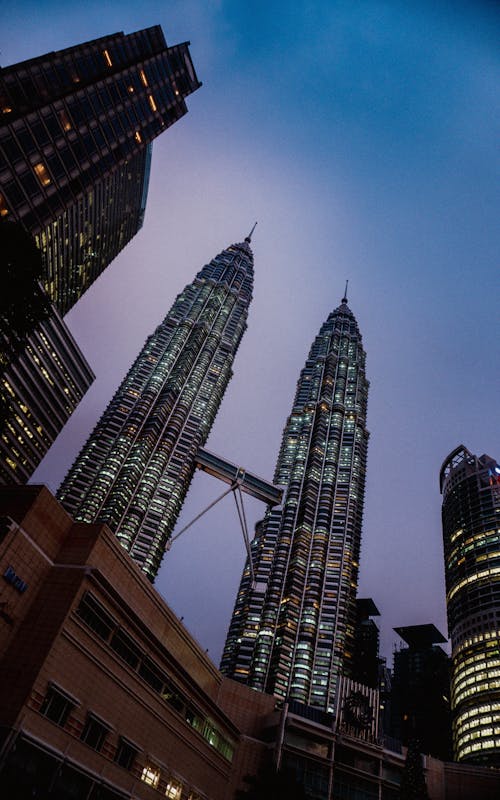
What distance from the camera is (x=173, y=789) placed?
141 ft

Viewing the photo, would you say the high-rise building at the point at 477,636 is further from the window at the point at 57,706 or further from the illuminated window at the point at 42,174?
the illuminated window at the point at 42,174

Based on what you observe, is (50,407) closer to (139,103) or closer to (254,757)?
(139,103)

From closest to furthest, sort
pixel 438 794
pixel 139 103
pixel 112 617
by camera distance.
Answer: pixel 112 617 → pixel 438 794 → pixel 139 103

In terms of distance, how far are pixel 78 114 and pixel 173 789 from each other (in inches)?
3411

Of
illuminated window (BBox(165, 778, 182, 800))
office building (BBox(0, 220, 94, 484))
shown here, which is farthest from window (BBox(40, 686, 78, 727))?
office building (BBox(0, 220, 94, 484))

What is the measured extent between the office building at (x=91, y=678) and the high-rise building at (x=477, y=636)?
130 m

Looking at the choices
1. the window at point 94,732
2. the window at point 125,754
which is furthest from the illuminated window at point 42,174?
the window at point 125,754

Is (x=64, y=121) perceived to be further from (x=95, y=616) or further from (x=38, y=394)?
(x=38, y=394)

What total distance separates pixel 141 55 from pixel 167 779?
370 feet

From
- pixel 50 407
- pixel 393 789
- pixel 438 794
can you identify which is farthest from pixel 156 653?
pixel 50 407

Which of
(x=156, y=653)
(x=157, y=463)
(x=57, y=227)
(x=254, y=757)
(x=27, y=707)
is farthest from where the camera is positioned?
(x=157, y=463)

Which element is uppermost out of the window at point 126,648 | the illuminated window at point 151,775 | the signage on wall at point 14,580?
the window at point 126,648

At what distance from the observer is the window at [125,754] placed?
122 ft

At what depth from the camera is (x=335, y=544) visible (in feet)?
655
